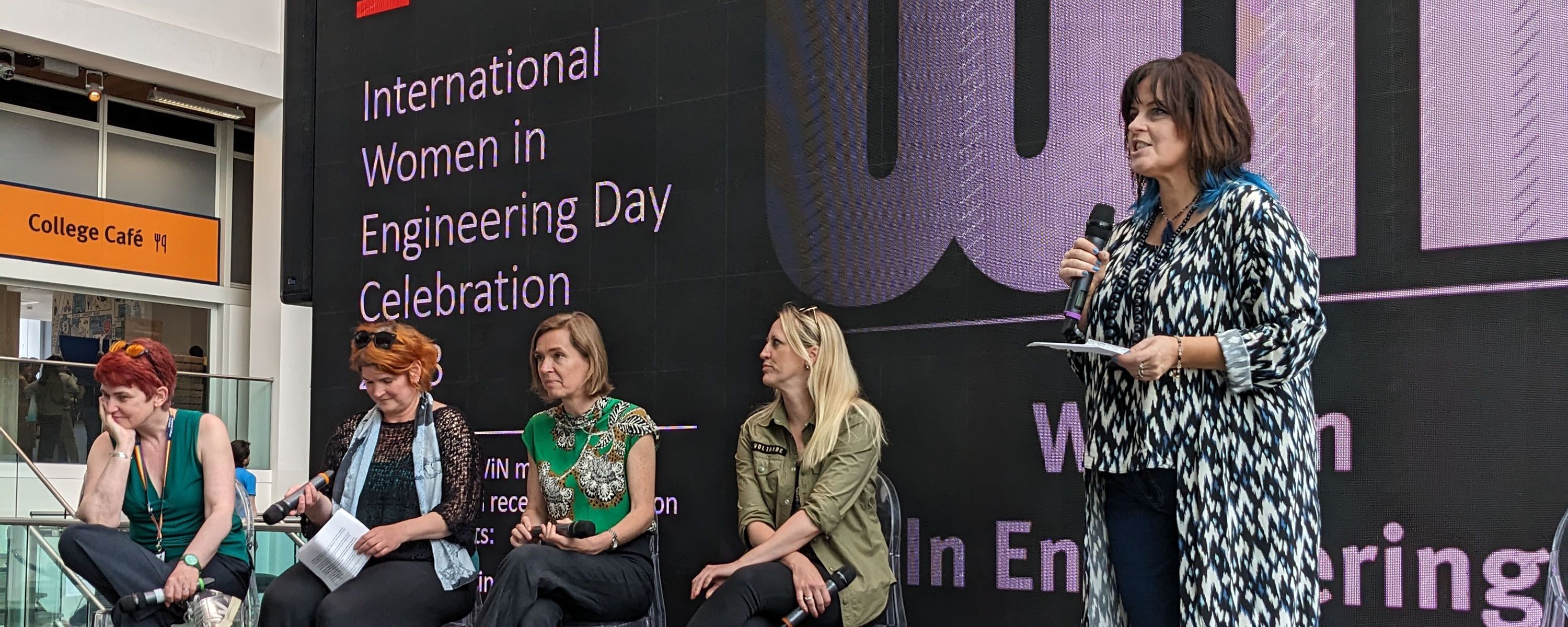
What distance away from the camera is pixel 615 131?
16.9 feet

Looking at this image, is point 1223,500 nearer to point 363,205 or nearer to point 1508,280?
point 1508,280

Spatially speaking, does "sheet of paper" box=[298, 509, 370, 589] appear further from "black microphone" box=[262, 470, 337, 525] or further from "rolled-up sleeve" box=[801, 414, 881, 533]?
"rolled-up sleeve" box=[801, 414, 881, 533]

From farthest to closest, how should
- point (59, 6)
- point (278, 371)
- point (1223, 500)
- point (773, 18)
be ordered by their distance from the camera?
point (278, 371) < point (59, 6) < point (773, 18) < point (1223, 500)

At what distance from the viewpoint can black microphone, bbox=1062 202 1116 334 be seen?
2.27 metres

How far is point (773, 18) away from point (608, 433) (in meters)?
1.72

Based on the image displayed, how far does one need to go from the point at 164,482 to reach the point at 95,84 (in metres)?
8.27

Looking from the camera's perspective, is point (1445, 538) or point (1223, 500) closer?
point (1223, 500)

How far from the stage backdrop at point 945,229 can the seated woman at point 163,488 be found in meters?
1.50

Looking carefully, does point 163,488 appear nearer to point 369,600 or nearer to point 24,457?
point 369,600

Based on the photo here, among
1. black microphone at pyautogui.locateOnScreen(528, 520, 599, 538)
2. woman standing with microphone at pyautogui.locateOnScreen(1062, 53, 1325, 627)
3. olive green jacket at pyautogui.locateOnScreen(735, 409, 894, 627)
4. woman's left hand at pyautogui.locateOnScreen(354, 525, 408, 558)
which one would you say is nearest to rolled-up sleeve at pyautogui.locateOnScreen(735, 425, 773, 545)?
olive green jacket at pyautogui.locateOnScreen(735, 409, 894, 627)

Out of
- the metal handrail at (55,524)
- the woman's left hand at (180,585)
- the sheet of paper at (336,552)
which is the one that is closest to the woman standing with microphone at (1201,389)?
the sheet of paper at (336,552)

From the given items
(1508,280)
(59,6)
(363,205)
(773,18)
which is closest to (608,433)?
(773,18)

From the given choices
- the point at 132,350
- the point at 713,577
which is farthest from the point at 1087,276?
the point at 132,350

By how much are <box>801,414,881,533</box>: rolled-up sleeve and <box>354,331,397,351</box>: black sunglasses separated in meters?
1.21
